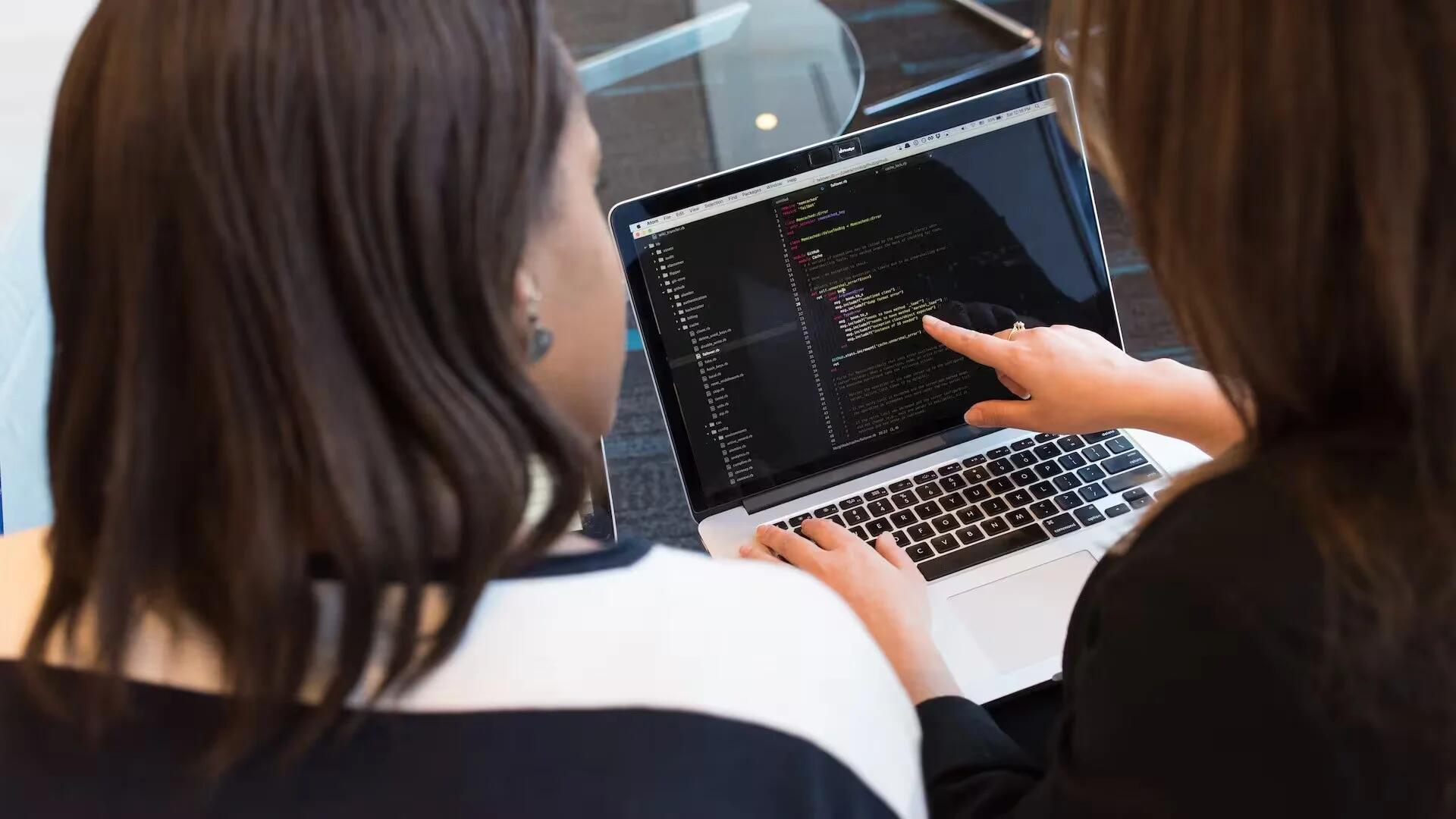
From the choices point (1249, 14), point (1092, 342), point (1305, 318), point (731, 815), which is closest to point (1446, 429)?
point (1305, 318)

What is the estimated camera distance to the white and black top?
437 millimetres

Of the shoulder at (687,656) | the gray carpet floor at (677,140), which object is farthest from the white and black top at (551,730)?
the gray carpet floor at (677,140)

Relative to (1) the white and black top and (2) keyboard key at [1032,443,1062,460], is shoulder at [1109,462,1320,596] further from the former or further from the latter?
(2) keyboard key at [1032,443,1062,460]

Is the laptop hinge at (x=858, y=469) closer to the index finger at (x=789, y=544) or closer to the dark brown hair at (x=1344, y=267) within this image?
the index finger at (x=789, y=544)

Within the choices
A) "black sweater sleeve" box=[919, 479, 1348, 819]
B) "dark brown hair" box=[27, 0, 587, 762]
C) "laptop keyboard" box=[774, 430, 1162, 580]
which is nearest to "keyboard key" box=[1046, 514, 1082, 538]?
"laptop keyboard" box=[774, 430, 1162, 580]

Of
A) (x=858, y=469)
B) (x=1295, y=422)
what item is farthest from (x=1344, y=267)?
(x=858, y=469)

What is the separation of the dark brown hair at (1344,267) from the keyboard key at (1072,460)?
0.45 m

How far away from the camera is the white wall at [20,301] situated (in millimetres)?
1185

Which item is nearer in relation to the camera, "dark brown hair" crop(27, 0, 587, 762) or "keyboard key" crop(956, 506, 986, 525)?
"dark brown hair" crop(27, 0, 587, 762)

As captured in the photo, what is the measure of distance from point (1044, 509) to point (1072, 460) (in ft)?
0.22

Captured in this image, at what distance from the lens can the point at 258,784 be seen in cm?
44

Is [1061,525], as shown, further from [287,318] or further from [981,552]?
[287,318]

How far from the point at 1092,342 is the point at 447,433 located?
0.63 m

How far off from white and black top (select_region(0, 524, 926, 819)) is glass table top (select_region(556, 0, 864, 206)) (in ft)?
4.03
